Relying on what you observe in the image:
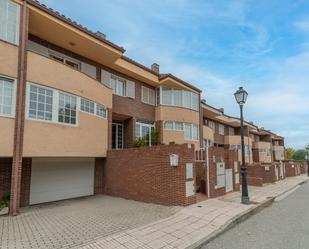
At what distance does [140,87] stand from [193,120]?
535cm

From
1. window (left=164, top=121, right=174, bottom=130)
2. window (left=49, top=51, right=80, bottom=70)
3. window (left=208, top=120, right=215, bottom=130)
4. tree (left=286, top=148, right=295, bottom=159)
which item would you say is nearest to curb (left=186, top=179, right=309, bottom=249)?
window (left=164, top=121, right=174, bottom=130)

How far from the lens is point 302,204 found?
1206 cm

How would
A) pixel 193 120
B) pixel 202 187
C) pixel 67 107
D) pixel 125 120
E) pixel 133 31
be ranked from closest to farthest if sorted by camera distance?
pixel 67 107 → pixel 202 187 → pixel 133 31 → pixel 125 120 → pixel 193 120

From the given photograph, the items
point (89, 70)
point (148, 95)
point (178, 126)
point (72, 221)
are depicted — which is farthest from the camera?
Result: point (178, 126)

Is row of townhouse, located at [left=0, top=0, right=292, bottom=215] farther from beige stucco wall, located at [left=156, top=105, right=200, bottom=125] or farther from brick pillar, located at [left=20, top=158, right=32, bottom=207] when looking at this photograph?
beige stucco wall, located at [left=156, top=105, right=200, bottom=125]

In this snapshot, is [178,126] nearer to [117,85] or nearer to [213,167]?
[117,85]

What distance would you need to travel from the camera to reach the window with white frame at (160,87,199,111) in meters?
19.3

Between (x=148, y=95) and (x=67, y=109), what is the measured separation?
29.6ft

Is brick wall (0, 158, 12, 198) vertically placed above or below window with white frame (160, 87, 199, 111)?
below

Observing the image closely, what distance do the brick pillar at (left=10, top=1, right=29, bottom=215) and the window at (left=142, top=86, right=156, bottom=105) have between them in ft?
33.3

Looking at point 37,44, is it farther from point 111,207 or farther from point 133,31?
point 111,207

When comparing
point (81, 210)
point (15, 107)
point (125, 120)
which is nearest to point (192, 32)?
point (125, 120)

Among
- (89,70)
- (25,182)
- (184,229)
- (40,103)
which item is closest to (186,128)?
(89,70)

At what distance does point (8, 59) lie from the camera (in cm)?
872
